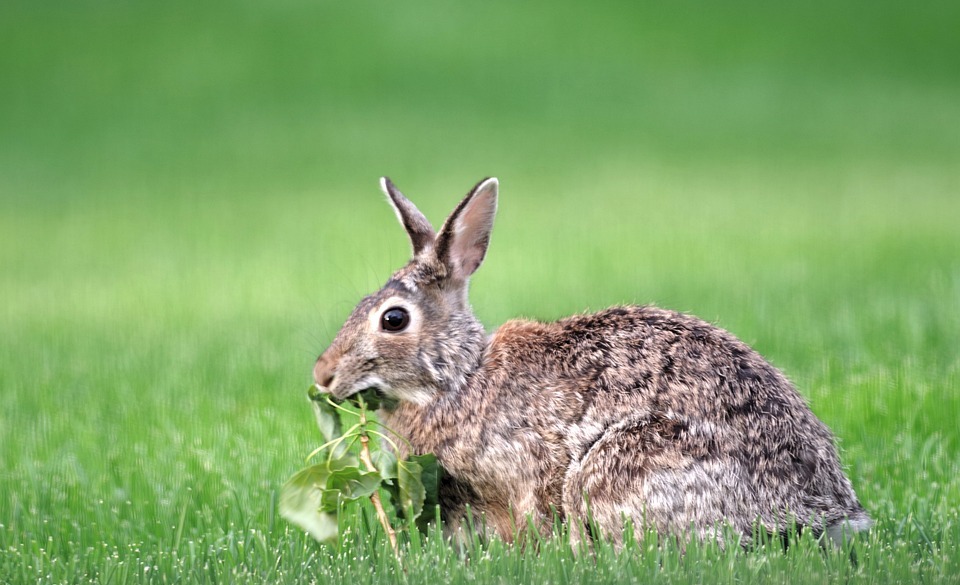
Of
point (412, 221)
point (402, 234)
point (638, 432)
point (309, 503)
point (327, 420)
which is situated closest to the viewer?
point (638, 432)

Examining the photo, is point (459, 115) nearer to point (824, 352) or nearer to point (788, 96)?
point (788, 96)

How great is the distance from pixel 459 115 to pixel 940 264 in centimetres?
1134

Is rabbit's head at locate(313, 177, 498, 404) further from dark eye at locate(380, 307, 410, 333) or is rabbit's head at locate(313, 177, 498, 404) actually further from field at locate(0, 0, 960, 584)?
field at locate(0, 0, 960, 584)

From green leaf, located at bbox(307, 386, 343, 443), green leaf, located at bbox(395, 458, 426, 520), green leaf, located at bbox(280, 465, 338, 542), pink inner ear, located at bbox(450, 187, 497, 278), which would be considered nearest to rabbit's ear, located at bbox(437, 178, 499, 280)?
pink inner ear, located at bbox(450, 187, 497, 278)

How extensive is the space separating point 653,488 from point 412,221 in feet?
6.45

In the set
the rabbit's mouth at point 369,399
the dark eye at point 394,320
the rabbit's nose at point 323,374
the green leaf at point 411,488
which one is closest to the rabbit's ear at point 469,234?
the dark eye at point 394,320

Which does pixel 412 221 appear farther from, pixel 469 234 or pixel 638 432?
pixel 638 432

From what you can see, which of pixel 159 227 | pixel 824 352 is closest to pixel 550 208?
pixel 159 227

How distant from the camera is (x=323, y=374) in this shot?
595 centimetres

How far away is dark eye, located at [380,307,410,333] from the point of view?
242 inches

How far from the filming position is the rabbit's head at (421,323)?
6043 mm

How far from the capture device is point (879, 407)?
26.2ft

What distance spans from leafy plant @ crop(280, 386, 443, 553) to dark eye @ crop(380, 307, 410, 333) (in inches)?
13.5

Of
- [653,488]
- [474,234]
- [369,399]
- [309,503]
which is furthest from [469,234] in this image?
[653,488]
